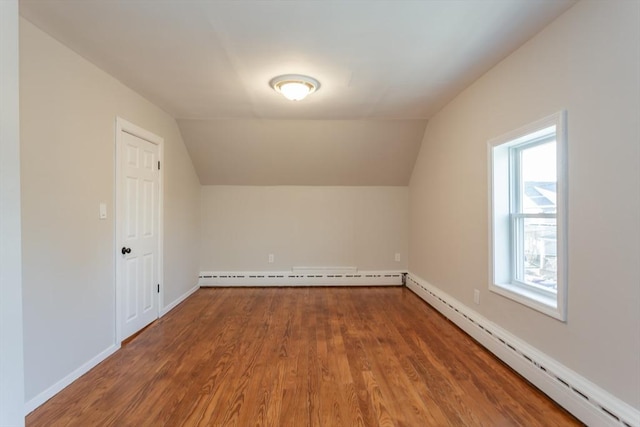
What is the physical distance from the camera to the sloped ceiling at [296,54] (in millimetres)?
1794

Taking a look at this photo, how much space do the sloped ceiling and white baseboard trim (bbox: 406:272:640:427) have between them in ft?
7.09

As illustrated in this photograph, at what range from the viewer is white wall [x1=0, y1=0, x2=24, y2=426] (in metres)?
1.12

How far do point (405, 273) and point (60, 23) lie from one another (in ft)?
15.5

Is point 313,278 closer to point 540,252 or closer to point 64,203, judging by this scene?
point 540,252

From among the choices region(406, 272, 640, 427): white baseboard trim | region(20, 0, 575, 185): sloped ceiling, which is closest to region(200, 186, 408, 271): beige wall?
region(20, 0, 575, 185): sloped ceiling

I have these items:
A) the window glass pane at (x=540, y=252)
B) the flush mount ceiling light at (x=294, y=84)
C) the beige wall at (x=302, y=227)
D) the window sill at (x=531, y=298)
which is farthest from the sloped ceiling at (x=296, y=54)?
the window sill at (x=531, y=298)

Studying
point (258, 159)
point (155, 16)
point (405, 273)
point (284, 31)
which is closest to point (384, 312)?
point (405, 273)

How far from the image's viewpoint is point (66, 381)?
2.09 meters

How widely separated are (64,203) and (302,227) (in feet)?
10.3

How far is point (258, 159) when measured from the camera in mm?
4422

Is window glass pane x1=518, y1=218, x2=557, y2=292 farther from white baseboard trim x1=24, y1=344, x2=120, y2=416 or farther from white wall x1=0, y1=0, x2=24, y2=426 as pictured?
white baseboard trim x1=24, y1=344, x2=120, y2=416

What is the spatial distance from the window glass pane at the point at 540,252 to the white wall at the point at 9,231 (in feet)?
9.80

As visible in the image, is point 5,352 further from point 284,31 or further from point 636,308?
point 636,308

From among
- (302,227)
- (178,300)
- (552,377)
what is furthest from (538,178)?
(178,300)
